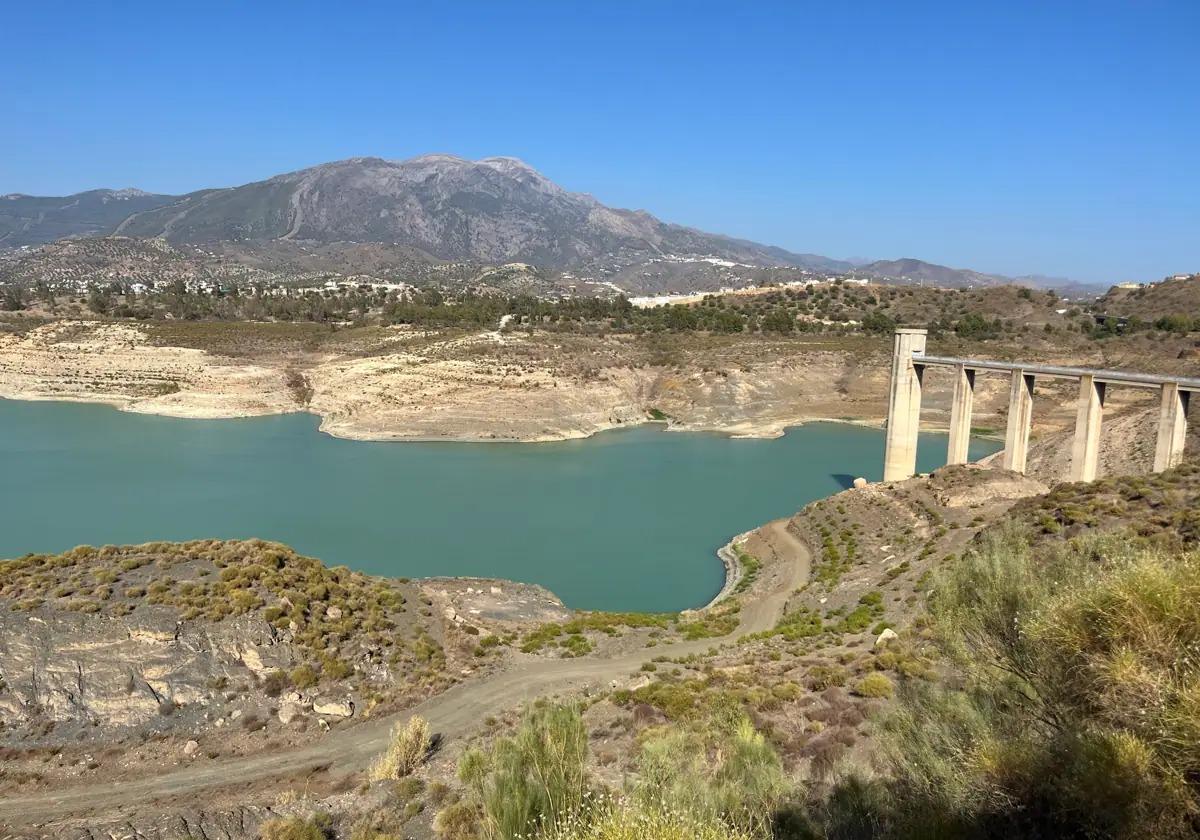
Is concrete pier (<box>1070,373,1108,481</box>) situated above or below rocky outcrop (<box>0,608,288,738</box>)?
above

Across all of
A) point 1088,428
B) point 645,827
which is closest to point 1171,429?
point 1088,428

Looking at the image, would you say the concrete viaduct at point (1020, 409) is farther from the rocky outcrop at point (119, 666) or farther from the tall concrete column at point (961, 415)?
the rocky outcrop at point (119, 666)

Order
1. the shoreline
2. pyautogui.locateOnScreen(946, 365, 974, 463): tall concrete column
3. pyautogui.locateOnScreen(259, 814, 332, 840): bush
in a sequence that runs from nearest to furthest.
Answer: pyautogui.locateOnScreen(259, 814, 332, 840): bush → the shoreline → pyautogui.locateOnScreen(946, 365, 974, 463): tall concrete column

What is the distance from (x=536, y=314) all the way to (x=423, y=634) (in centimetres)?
6295

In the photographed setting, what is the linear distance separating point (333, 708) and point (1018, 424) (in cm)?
2754

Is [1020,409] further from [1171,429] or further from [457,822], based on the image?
[457,822]

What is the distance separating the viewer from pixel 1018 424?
2989cm

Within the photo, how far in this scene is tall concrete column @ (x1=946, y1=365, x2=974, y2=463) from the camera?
3303 cm

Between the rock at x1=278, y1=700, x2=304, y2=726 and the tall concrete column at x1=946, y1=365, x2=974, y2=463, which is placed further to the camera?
the tall concrete column at x1=946, y1=365, x2=974, y2=463

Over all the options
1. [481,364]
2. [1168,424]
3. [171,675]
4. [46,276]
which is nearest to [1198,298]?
[1168,424]

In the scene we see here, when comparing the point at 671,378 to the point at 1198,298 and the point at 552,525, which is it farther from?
the point at 1198,298

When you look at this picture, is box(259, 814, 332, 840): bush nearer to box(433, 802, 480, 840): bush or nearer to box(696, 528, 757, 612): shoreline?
box(433, 802, 480, 840): bush

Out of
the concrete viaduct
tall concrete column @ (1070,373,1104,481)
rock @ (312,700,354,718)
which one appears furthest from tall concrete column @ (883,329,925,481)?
rock @ (312,700,354,718)

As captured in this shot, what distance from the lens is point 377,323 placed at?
72.1 metres
